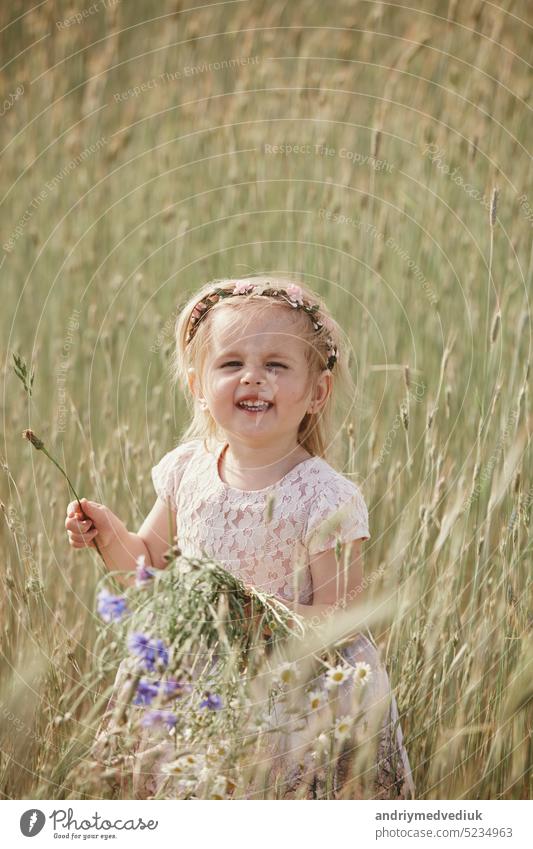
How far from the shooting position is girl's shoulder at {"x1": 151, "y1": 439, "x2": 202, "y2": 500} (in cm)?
139

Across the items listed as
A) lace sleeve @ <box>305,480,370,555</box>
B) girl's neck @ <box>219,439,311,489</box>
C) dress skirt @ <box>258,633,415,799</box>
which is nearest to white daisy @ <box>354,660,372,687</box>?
dress skirt @ <box>258,633,415,799</box>

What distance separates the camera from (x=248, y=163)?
184cm

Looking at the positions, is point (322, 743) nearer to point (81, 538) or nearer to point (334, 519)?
point (334, 519)

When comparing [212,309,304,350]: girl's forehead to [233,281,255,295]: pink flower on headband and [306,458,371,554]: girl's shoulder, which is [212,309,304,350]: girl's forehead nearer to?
[233,281,255,295]: pink flower on headband

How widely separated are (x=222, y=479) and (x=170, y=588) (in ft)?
0.97

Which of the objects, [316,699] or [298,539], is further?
[298,539]

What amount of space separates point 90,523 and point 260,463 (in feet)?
0.76

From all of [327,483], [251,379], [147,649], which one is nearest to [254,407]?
[251,379]

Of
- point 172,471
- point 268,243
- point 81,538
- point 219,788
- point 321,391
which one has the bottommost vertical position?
point 219,788

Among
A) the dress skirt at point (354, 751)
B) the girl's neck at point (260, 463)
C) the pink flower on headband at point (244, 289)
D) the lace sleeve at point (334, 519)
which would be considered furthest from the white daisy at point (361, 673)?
the pink flower on headband at point (244, 289)

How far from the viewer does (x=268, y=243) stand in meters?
1.75

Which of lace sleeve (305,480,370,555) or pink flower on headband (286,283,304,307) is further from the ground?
pink flower on headband (286,283,304,307)

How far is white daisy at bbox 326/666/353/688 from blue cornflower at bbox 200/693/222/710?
0.40 ft

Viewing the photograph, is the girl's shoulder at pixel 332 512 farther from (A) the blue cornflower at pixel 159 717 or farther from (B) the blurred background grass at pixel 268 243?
(A) the blue cornflower at pixel 159 717
